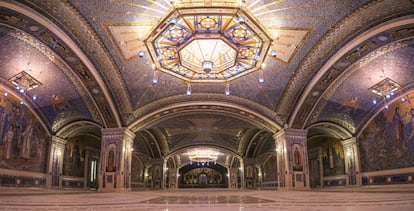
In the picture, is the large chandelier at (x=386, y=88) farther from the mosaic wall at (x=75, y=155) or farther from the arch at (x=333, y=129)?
the mosaic wall at (x=75, y=155)

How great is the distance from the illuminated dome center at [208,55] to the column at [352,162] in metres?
10.1

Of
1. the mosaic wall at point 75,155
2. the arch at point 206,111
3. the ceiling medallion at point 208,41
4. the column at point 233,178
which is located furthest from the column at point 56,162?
the column at point 233,178

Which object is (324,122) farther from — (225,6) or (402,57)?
(225,6)

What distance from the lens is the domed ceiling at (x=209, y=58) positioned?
9141 millimetres

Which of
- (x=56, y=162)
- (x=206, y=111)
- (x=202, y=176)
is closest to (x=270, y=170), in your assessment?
(x=206, y=111)

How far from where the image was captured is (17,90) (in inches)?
525

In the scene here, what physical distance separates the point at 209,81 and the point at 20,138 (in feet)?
30.1

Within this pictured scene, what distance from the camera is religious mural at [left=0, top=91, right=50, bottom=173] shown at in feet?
42.8

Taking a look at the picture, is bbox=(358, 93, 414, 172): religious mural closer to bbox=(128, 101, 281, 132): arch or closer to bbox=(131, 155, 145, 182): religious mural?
bbox=(128, 101, 281, 132): arch

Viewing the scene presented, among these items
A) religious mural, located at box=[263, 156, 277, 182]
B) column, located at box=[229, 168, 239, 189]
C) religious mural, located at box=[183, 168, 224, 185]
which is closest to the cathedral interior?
religious mural, located at box=[263, 156, 277, 182]

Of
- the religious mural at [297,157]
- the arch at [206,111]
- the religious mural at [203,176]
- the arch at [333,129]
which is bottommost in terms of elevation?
the religious mural at [203,176]

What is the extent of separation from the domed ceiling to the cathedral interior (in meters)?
0.05

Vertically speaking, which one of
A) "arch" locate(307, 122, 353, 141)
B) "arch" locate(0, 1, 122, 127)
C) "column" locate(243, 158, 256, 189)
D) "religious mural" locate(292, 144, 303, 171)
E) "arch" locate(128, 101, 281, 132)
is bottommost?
"column" locate(243, 158, 256, 189)

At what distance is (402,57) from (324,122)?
652 cm
